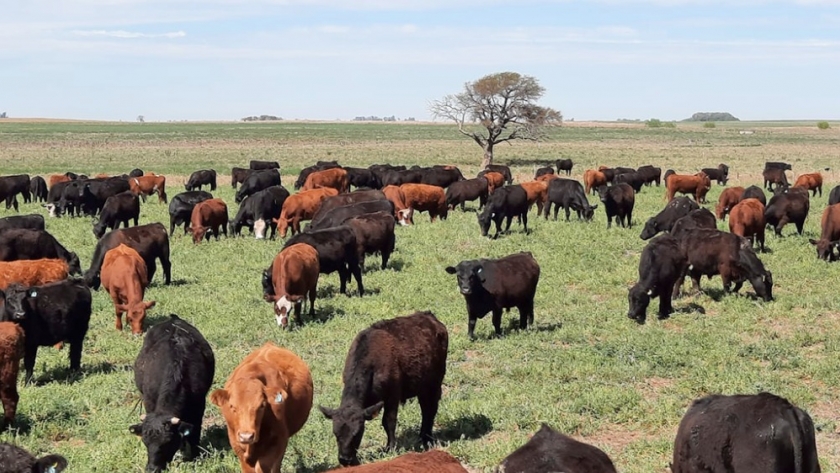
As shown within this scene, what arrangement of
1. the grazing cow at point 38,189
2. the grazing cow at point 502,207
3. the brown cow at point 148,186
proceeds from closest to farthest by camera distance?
the grazing cow at point 502,207
the brown cow at point 148,186
the grazing cow at point 38,189

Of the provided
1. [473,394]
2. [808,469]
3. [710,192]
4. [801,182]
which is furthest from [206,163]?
[808,469]

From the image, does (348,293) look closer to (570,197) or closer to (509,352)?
(509,352)

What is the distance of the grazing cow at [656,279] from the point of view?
42.4 feet

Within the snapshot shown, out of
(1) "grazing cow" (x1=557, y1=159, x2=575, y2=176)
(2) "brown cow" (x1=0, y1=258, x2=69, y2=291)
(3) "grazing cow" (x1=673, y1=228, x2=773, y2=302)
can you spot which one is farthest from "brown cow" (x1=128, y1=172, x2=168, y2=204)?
(1) "grazing cow" (x1=557, y1=159, x2=575, y2=176)

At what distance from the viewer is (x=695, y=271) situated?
47.8 feet

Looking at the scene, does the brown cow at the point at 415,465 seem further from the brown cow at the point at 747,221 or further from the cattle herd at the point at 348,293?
the brown cow at the point at 747,221

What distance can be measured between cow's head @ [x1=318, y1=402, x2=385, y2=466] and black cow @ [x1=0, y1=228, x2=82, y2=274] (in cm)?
1027

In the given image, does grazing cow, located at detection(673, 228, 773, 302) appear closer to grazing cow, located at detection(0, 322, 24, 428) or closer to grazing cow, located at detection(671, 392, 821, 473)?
grazing cow, located at detection(671, 392, 821, 473)

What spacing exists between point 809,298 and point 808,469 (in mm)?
9285

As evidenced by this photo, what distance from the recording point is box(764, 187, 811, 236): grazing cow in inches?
802

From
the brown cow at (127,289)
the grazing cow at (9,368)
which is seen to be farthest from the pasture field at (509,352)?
the brown cow at (127,289)

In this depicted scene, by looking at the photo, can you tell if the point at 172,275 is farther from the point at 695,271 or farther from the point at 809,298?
the point at 809,298

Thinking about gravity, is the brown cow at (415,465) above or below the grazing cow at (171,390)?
above

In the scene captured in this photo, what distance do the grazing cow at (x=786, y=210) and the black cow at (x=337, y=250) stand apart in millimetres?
11191
